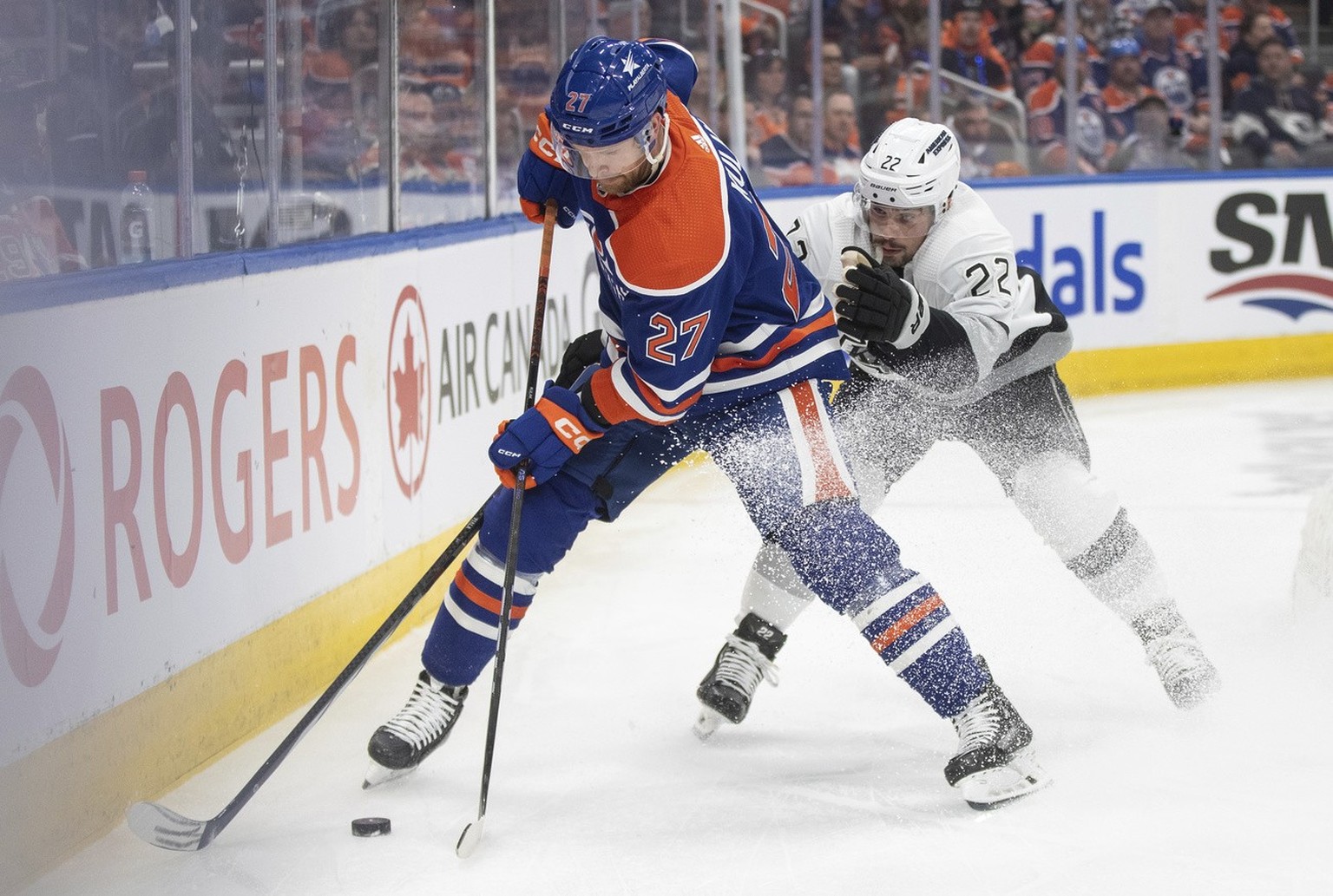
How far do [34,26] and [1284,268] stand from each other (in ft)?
19.6

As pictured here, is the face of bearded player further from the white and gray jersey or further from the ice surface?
the ice surface

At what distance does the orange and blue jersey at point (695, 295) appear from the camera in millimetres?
2340

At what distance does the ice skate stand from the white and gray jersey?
1.75 ft

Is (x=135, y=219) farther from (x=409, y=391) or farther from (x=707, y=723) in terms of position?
(x=707, y=723)

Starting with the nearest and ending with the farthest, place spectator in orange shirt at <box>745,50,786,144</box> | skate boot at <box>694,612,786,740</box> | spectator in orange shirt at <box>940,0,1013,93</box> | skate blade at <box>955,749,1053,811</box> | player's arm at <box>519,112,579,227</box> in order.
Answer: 1. skate blade at <box>955,749,1053,811</box>
2. player's arm at <box>519,112,579,227</box>
3. skate boot at <box>694,612,786,740</box>
4. spectator in orange shirt at <box>745,50,786,144</box>
5. spectator in orange shirt at <box>940,0,1013,93</box>

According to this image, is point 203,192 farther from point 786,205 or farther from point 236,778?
point 786,205

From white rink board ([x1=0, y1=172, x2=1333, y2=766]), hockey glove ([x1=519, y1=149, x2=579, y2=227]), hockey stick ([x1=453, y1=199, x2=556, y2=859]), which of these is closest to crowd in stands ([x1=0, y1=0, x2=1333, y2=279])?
white rink board ([x1=0, y1=172, x2=1333, y2=766])

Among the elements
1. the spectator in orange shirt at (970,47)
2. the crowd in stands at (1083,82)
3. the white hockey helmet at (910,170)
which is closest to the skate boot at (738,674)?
the white hockey helmet at (910,170)

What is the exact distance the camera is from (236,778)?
9.09ft

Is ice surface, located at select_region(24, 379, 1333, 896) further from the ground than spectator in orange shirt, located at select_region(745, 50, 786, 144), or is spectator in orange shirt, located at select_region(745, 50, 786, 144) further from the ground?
spectator in orange shirt, located at select_region(745, 50, 786, 144)

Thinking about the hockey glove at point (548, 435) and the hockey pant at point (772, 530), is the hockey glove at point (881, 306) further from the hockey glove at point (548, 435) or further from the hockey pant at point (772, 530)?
the hockey glove at point (548, 435)

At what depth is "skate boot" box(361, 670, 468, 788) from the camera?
2678mm

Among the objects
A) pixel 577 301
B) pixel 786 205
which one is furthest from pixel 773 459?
pixel 786 205

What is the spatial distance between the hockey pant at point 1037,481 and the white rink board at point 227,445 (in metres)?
0.90
